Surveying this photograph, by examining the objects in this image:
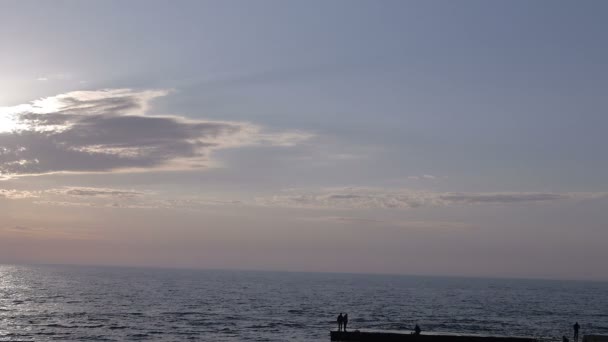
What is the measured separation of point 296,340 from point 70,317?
116 ft

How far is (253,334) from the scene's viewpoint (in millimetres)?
71188

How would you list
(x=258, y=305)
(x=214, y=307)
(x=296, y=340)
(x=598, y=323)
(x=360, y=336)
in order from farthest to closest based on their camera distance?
(x=258, y=305) → (x=214, y=307) → (x=598, y=323) → (x=296, y=340) → (x=360, y=336)

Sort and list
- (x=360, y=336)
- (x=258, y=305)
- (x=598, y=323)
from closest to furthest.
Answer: (x=360, y=336) < (x=598, y=323) < (x=258, y=305)

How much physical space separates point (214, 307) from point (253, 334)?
39.3 m

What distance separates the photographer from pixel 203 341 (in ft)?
211

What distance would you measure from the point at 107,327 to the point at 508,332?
153 ft

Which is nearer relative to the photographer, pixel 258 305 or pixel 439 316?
pixel 439 316

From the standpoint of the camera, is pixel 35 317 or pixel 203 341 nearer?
pixel 203 341

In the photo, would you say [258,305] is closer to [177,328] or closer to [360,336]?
[177,328]

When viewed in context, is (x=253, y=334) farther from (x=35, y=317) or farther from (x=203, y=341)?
(x=35, y=317)

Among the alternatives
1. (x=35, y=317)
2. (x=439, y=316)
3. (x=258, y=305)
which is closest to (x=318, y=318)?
(x=439, y=316)

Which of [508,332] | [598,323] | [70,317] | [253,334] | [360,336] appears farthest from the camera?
[598,323]

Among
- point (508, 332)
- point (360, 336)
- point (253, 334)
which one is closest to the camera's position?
point (360, 336)

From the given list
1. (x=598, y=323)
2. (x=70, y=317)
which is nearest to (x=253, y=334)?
(x=70, y=317)
